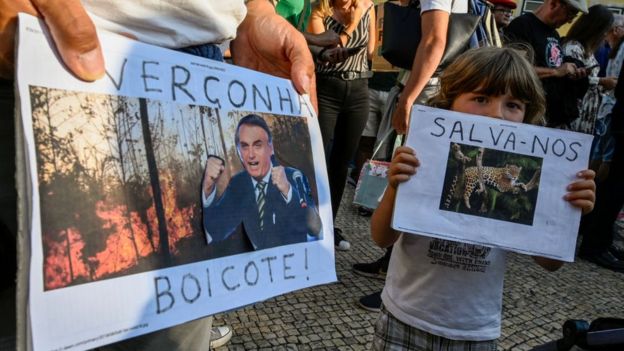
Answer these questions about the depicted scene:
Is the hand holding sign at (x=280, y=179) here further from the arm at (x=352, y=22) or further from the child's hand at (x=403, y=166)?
the arm at (x=352, y=22)

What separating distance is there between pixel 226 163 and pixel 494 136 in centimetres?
64

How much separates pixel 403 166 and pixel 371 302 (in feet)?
4.47

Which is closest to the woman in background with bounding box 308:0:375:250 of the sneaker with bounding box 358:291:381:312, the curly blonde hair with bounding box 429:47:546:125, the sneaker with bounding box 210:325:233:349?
the sneaker with bounding box 358:291:381:312

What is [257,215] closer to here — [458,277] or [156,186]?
[156,186]

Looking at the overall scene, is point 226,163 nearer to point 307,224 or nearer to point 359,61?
point 307,224

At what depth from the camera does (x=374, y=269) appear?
2768 millimetres

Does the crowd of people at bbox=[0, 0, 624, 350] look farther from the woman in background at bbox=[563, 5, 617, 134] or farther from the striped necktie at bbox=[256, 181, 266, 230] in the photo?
the woman in background at bbox=[563, 5, 617, 134]

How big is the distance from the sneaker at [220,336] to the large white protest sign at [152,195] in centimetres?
99

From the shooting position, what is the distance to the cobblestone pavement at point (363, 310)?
206 cm

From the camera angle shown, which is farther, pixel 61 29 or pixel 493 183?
pixel 493 183

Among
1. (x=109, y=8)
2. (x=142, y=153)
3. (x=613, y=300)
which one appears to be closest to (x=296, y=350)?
(x=142, y=153)

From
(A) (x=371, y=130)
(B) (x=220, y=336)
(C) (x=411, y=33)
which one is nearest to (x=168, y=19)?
(B) (x=220, y=336)

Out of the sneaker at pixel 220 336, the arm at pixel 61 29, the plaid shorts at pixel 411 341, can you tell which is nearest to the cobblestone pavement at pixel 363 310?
the sneaker at pixel 220 336

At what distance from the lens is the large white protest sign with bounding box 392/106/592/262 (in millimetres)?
1136
